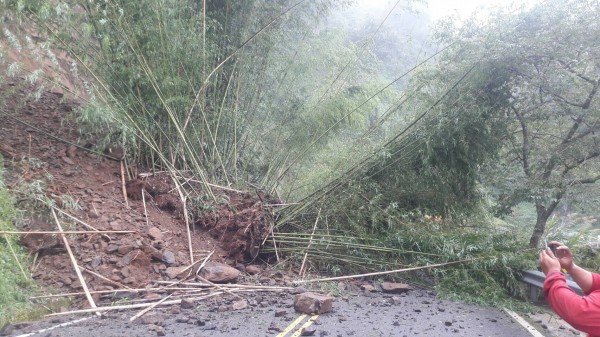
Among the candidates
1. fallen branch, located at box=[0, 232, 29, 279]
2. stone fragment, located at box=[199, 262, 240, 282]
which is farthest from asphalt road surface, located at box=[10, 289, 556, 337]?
fallen branch, located at box=[0, 232, 29, 279]

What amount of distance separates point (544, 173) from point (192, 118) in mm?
5537

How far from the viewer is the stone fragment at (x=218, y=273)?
624 centimetres

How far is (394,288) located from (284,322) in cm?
220

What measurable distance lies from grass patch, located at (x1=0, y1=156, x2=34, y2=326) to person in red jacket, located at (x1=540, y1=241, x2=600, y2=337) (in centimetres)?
456

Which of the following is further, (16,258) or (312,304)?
(16,258)

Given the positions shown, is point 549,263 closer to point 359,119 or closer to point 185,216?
point 185,216

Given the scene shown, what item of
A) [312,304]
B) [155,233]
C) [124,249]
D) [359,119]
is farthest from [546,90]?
[124,249]

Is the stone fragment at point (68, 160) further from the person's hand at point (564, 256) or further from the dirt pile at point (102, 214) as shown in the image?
the person's hand at point (564, 256)

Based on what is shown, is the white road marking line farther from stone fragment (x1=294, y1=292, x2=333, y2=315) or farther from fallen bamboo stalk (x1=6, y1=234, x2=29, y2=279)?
fallen bamboo stalk (x1=6, y1=234, x2=29, y2=279)

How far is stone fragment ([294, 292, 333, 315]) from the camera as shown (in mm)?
5195

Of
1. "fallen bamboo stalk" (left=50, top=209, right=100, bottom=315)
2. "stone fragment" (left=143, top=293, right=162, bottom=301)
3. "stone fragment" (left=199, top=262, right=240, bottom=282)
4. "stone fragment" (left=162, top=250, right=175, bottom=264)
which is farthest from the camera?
"stone fragment" (left=162, top=250, right=175, bottom=264)

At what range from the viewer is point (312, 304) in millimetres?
5191

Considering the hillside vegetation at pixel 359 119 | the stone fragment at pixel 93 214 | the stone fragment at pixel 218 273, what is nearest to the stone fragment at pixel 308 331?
the stone fragment at pixel 218 273

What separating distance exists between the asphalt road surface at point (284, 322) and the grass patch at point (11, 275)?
14.4 inches
